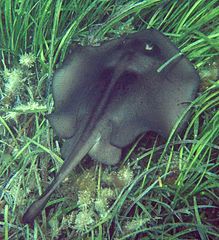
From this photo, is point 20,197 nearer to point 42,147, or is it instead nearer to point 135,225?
point 42,147

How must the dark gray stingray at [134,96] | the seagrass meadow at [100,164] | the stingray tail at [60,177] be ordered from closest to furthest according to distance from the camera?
the stingray tail at [60,177] → the dark gray stingray at [134,96] → the seagrass meadow at [100,164]

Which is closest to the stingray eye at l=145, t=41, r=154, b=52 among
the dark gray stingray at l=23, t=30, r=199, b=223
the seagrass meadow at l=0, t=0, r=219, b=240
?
the dark gray stingray at l=23, t=30, r=199, b=223

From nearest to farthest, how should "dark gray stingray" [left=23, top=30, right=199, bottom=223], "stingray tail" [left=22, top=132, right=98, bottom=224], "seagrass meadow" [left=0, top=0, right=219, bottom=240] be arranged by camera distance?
"stingray tail" [left=22, top=132, right=98, bottom=224], "dark gray stingray" [left=23, top=30, right=199, bottom=223], "seagrass meadow" [left=0, top=0, right=219, bottom=240]

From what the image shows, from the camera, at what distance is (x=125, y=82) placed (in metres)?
3.12

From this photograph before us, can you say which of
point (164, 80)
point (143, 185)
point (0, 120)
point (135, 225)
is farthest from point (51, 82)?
point (135, 225)

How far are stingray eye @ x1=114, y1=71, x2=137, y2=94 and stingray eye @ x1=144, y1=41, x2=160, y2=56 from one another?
244 millimetres

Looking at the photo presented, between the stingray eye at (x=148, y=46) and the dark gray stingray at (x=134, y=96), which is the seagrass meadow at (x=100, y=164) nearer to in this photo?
the dark gray stingray at (x=134, y=96)

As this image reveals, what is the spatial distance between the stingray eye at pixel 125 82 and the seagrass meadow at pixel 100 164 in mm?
601

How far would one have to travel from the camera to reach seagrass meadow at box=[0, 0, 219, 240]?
10.5 ft

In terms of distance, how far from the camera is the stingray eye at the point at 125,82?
311cm

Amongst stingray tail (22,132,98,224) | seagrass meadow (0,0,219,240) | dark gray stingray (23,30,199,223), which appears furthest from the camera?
seagrass meadow (0,0,219,240)

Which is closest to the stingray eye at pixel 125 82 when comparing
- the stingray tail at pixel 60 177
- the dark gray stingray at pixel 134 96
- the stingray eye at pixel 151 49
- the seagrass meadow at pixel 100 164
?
the dark gray stingray at pixel 134 96

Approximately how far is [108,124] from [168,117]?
0.56 meters

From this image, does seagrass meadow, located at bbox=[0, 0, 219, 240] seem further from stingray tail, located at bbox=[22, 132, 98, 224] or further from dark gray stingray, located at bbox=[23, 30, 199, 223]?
stingray tail, located at bbox=[22, 132, 98, 224]
